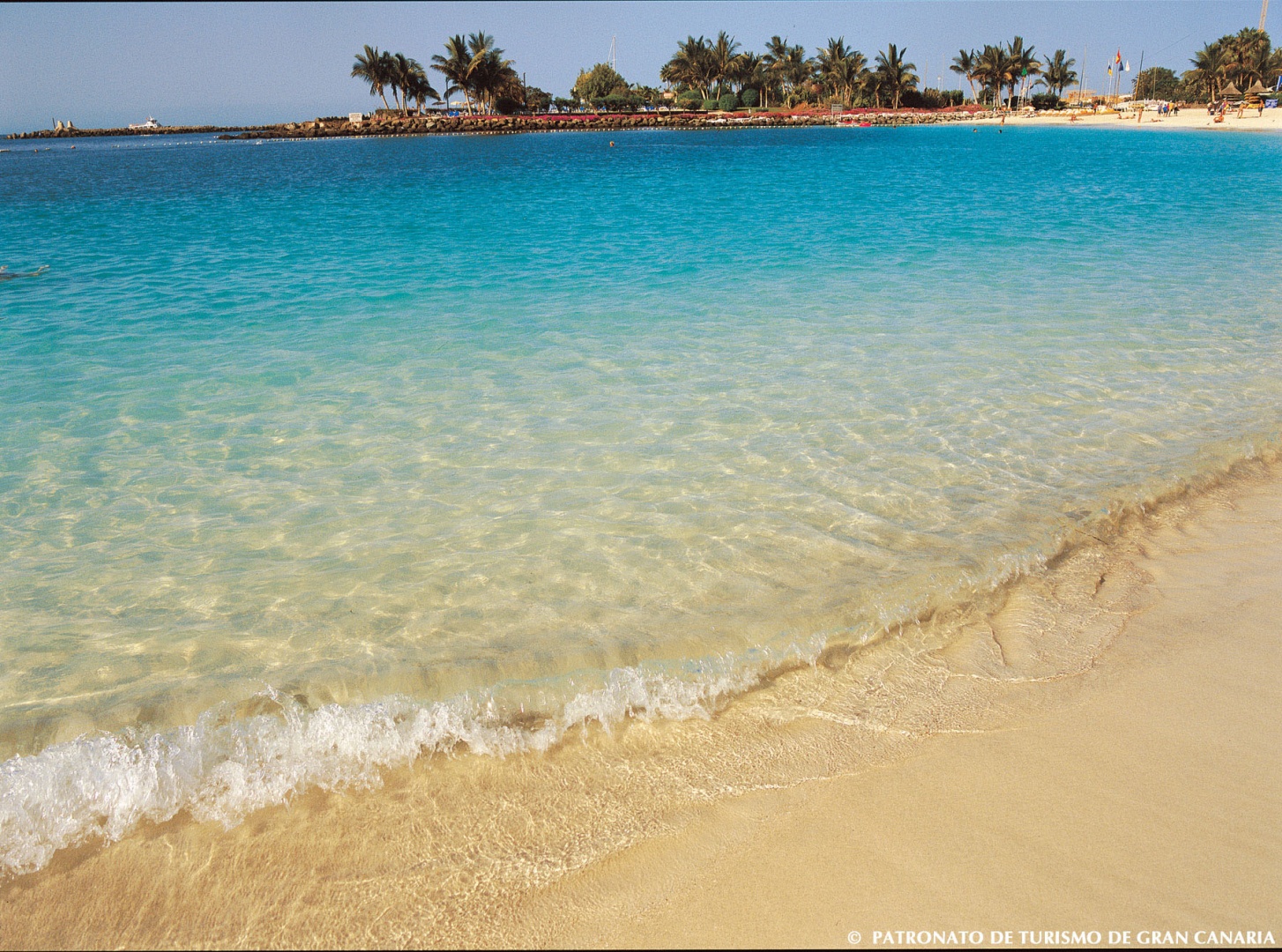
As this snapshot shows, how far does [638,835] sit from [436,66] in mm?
102614

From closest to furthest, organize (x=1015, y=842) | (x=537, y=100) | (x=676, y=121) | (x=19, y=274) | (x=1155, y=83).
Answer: (x=1015, y=842) < (x=19, y=274) < (x=676, y=121) < (x=537, y=100) < (x=1155, y=83)

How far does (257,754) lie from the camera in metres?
A: 3.00

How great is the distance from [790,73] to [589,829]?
4533 inches

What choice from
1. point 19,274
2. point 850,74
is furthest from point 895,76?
point 19,274

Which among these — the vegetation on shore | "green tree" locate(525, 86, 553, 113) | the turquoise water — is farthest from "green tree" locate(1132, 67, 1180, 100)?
the turquoise water

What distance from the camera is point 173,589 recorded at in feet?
13.5

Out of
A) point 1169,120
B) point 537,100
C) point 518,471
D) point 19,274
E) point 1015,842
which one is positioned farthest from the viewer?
point 537,100

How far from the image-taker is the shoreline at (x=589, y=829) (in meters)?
2.33

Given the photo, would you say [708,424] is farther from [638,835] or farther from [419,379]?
[638,835]

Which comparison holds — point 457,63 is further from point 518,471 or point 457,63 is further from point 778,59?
point 518,471

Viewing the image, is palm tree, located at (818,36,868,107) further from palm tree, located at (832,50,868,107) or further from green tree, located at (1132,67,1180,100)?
green tree, located at (1132,67,1180,100)

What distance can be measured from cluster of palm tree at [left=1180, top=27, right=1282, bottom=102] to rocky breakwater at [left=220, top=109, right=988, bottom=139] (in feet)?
74.4

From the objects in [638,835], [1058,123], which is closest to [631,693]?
[638,835]

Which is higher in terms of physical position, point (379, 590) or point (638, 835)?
point (379, 590)
